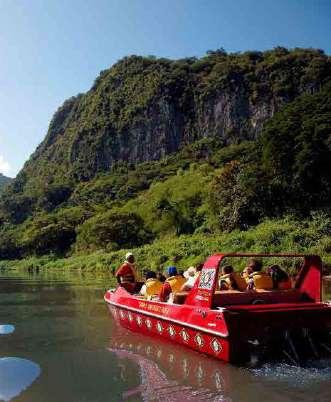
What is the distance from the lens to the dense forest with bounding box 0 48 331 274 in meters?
36.9

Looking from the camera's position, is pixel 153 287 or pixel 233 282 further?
pixel 153 287

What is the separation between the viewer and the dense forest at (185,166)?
3694 cm

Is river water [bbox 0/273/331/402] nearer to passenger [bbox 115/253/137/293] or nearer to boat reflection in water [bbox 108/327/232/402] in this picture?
boat reflection in water [bbox 108/327/232/402]

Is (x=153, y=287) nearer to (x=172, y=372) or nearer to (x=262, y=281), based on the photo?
(x=262, y=281)

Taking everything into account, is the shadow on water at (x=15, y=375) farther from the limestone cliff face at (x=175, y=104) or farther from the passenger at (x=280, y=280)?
the limestone cliff face at (x=175, y=104)

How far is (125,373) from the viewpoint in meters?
8.68

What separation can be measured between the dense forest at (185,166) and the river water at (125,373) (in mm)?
19427

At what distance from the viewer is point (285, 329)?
894cm

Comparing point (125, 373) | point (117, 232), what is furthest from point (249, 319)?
point (117, 232)

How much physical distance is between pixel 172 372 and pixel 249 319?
1.60 metres

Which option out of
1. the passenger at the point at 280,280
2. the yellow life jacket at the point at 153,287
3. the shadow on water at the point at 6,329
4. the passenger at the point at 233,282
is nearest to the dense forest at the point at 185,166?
the yellow life jacket at the point at 153,287

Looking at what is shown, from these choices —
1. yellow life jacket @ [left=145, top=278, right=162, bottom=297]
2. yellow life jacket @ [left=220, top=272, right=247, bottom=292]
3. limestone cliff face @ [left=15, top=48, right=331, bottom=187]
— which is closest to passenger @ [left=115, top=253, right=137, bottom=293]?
yellow life jacket @ [left=145, top=278, right=162, bottom=297]

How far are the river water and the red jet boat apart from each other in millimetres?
328

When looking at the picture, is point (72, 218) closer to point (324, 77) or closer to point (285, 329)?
point (324, 77)
